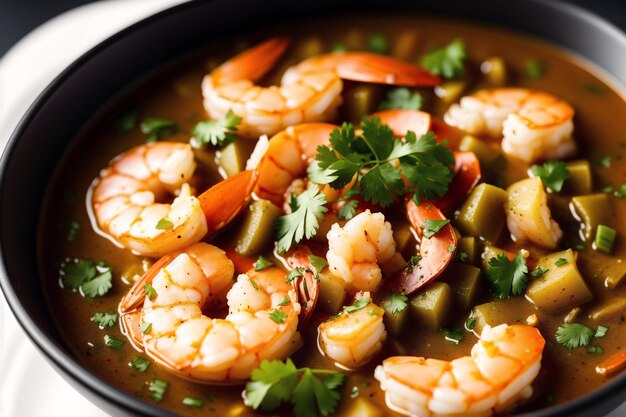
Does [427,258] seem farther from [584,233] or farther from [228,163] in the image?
[228,163]

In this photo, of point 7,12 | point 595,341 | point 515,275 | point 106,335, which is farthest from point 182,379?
point 7,12

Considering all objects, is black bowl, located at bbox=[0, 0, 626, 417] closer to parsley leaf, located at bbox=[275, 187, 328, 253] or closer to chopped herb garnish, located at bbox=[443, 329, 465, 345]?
chopped herb garnish, located at bbox=[443, 329, 465, 345]

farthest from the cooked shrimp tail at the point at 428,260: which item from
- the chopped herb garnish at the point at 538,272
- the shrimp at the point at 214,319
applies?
the shrimp at the point at 214,319

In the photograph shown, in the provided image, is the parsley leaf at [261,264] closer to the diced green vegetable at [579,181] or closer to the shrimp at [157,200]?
the shrimp at [157,200]

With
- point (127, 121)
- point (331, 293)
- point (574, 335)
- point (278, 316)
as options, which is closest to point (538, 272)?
point (574, 335)

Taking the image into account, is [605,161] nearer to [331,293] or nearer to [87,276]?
[331,293]

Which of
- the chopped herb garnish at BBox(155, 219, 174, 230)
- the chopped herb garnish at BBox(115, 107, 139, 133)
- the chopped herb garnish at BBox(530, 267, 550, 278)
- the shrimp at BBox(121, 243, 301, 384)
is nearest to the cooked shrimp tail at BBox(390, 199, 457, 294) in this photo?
the chopped herb garnish at BBox(530, 267, 550, 278)
